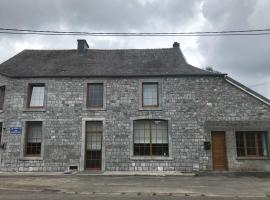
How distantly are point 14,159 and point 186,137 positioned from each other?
9.63 metres

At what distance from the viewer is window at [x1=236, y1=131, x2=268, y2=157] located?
15906 millimetres

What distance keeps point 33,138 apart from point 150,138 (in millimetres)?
6714

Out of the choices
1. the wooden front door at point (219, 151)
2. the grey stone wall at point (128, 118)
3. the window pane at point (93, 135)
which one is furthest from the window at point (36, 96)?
the wooden front door at point (219, 151)

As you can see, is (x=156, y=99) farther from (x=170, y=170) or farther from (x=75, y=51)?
(x=75, y=51)

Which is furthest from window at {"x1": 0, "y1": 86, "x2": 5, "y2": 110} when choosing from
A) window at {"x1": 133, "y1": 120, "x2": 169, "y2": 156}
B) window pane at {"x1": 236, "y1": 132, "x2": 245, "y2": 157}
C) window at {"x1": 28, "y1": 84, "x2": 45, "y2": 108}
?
window pane at {"x1": 236, "y1": 132, "x2": 245, "y2": 157}

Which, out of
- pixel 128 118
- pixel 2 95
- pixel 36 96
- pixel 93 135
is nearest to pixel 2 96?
pixel 2 95

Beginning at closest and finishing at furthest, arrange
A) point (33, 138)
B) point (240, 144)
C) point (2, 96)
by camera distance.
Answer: point (240, 144) < point (33, 138) < point (2, 96)

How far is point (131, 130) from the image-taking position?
→ 16.4 m

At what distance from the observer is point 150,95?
1706cm

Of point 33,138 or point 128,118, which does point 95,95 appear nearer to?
point 128,118

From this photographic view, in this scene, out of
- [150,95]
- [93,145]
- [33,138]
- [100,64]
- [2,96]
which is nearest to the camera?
[93,145]

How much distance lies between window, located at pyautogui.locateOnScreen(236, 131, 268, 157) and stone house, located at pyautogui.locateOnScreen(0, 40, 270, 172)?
0.17 ft

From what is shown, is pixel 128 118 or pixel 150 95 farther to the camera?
pixel 150 95

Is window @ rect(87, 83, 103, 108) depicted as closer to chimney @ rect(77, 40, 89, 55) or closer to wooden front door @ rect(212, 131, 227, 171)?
chimney @ rect(77, 40, 89, 55)
